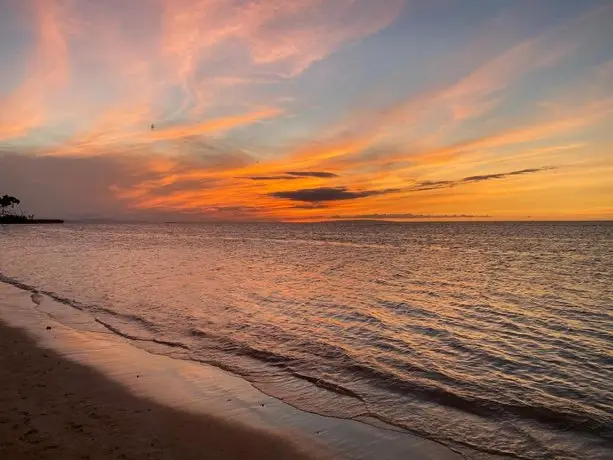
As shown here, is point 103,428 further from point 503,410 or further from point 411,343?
point 411,343

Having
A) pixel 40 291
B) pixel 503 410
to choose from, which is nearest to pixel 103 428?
pixel 503 410

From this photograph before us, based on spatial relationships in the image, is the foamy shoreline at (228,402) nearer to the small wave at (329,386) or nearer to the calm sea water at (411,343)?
the calm sea water at (411,343)

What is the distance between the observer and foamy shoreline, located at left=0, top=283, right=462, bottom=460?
8156 millimetres

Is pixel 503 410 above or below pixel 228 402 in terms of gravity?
below

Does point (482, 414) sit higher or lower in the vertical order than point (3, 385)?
lower

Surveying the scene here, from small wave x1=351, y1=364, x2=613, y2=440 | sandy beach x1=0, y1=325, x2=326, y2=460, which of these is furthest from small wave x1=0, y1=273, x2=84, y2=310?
small wave x1=351, y1=364, x2=613, y2=440

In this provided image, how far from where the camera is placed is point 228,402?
10.2m

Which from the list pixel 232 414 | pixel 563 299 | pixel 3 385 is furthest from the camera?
pixel 563 299

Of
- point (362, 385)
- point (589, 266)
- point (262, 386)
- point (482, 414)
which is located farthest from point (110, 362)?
point (589, 266)

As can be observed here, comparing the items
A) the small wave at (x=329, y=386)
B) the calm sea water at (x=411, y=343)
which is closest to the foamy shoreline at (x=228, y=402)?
the calm sea water at (x=411, y=343)

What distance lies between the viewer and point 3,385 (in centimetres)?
1005

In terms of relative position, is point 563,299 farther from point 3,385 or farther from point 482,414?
point 3,385

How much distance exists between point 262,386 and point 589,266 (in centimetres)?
4907

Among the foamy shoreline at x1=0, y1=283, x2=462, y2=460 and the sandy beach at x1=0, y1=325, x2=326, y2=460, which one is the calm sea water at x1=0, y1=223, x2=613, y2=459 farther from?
the sandy beach at x1=0, y1=325, x2=326, y2=460
